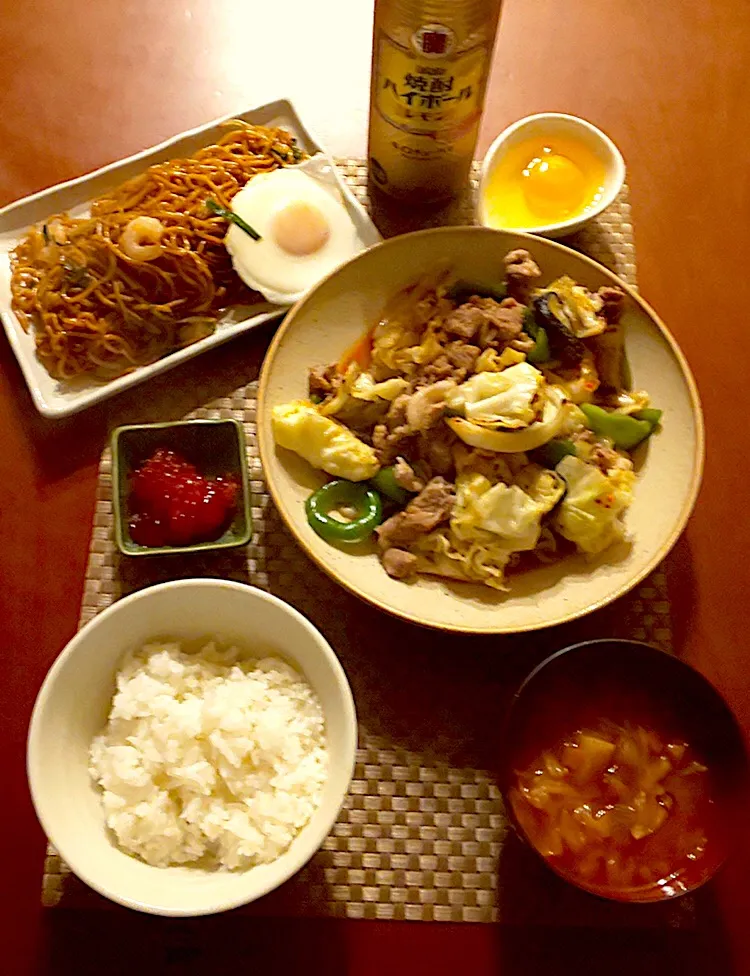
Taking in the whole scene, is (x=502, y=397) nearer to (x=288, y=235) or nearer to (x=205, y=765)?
(x=288, y=235)

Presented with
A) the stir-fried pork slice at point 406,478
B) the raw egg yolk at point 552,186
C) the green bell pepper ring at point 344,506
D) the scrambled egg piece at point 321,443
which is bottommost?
the green bell pepper ring at point 344,506

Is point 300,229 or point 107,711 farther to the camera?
point 300,229

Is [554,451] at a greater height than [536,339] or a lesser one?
lesser

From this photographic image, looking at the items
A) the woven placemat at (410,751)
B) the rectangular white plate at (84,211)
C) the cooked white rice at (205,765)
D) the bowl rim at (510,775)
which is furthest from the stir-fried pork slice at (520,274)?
the cooked white rice at (205,765)

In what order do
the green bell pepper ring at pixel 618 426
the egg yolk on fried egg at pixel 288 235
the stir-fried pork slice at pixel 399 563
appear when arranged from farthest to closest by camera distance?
the egg yolk on fried egg at pixel 288 235 < the green bell pepper ring at pixel 618 426 < the stir-fried pork slice at pixel 399 563

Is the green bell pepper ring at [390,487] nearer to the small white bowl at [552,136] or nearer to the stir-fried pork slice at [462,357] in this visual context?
the stir-fried pork slice at [462,357]

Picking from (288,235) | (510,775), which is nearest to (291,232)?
(288,235)

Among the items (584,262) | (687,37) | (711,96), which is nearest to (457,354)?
(584,262)
